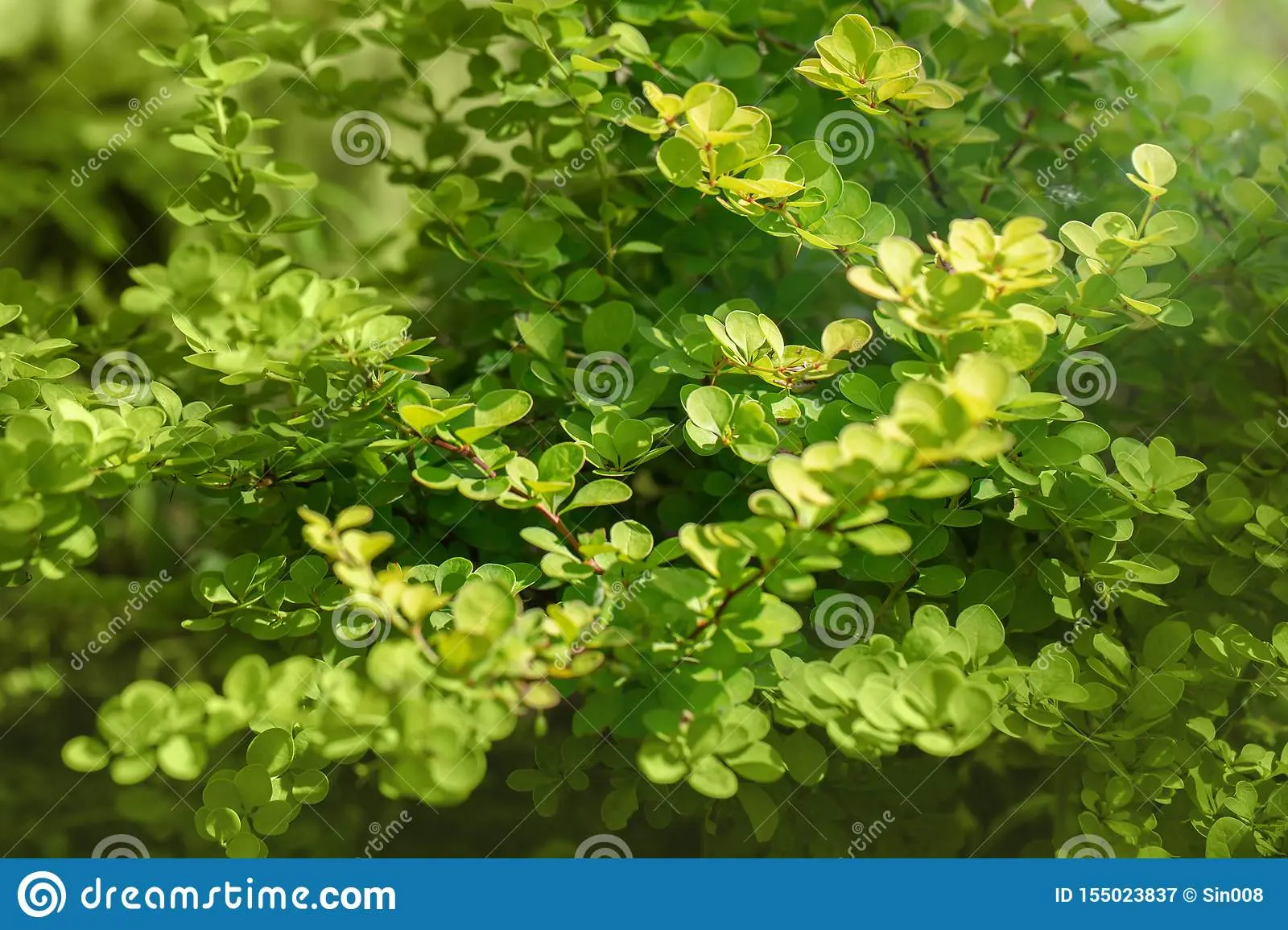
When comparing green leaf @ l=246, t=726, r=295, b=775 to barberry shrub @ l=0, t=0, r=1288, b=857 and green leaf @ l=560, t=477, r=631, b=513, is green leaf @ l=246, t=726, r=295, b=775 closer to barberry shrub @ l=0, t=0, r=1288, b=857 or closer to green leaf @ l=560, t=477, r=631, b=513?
barberry shrub @ l=0, t=0, r=1288, b=857

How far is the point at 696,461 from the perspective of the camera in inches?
39.4

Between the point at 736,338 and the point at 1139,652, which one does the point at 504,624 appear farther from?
the point at 1139,652

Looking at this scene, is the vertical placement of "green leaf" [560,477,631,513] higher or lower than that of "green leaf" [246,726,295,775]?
higher

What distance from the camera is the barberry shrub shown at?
650mm

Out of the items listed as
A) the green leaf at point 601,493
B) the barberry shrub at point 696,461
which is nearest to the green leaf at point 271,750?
the barberry shrub at point 696,461

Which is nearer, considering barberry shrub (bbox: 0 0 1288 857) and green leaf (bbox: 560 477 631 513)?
barberry shrub (bbox: 0 0 1288 857)

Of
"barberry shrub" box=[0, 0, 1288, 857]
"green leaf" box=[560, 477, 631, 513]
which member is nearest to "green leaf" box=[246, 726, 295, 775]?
"barberry shrub" box=[0, 0, 1288, 857]

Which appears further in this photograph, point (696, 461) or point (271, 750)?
point (696, 461)

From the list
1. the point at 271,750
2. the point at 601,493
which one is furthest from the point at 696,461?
the point at 271,750

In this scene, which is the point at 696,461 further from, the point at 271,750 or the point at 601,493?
the point at 271,750

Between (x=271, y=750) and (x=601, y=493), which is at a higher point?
(x=601, y=493)

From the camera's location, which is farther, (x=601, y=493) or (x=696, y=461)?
(x=696, y=461)

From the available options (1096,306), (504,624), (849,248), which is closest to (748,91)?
(849,248)

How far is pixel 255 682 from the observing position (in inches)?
26.6
